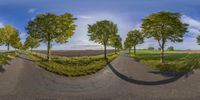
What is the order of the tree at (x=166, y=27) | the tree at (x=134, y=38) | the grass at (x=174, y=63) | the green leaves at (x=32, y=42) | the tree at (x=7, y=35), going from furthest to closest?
1. the tree at (x=134, y=38)
2. the tree at (x=7, y=35)
3. the tree at (x=166, y=27)
4. the green leaves at (x=32, y=42)
5. the grass at (x=174, y=63)

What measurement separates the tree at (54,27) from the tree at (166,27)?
26503mm

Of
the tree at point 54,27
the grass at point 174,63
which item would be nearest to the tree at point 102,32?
the grass at point 174,63

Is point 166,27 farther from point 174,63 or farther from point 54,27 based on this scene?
point 54,27

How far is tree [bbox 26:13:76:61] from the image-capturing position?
42.2m

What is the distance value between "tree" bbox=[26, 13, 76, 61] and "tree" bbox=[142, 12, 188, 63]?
2650cm

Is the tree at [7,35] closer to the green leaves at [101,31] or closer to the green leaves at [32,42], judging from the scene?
the green leaves at [32,42]

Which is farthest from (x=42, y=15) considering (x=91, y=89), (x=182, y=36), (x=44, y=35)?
(x=182, y=36)

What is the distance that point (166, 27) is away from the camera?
65.8m

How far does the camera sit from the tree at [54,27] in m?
42.2

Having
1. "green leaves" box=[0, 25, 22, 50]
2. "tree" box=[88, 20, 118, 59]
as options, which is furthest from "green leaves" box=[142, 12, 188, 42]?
"green leaves" box=[0, 25, 22, 50]

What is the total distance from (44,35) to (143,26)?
109 ft

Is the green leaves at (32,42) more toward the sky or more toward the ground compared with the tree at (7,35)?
more toward the ground

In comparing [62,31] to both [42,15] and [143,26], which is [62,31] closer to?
[42,15]

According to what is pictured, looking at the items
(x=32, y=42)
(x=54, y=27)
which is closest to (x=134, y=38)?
(x=32, y=42)
